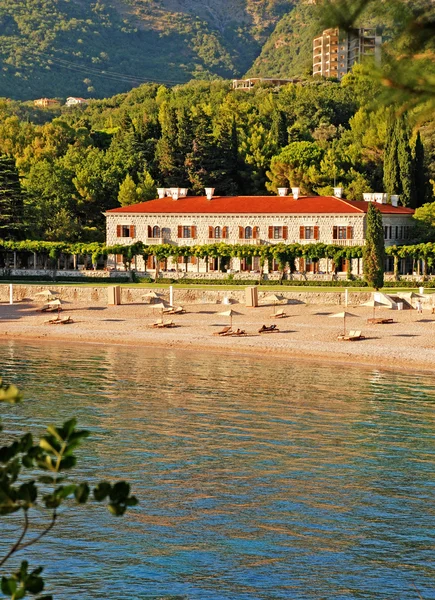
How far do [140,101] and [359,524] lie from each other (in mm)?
151777

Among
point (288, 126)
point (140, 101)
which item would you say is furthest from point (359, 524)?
point (140, 101)

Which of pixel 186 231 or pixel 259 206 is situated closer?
pixel 259 206

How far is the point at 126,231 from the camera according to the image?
84.8 meters

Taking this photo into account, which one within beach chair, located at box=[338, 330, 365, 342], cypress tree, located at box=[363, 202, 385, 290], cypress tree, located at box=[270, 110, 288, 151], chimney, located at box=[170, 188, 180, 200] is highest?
cypress tree, located at box=[270, 110, 288, 151]

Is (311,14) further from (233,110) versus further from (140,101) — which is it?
(140,101)

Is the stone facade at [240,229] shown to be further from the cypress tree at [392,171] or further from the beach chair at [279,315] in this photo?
the beach chair at [279,315]

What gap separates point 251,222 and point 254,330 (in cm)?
2645

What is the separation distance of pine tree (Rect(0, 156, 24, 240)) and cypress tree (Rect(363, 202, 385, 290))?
103 ft

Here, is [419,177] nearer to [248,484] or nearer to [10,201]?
[10,201]

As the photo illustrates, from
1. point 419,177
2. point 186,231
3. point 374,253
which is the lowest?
point 374,253

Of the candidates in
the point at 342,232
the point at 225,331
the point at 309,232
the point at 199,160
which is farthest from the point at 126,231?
the point at 225,331

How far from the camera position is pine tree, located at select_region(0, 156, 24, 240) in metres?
85.9

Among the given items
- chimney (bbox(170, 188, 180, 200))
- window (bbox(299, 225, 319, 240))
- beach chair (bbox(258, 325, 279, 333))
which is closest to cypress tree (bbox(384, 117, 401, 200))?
window (bbox(299, 225, 319, 240))

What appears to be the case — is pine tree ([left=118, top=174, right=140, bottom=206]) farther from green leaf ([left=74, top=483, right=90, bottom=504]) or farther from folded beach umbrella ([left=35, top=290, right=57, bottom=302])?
green leaf ([left=74, top=483, right=90, bottom=504])
